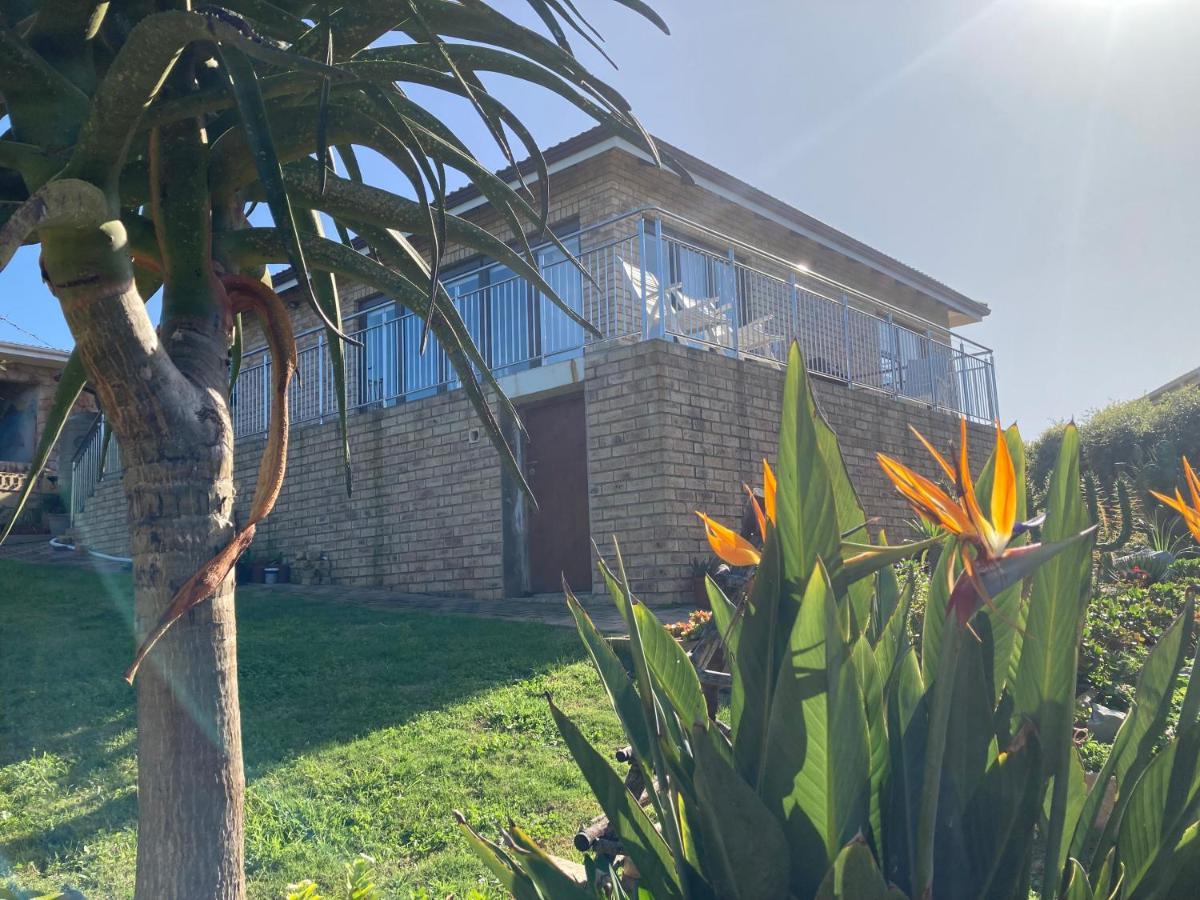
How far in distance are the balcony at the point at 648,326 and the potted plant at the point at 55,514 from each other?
6.66m

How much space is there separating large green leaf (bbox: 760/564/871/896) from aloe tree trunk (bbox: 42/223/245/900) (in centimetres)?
117

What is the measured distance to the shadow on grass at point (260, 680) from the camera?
13.8 ft

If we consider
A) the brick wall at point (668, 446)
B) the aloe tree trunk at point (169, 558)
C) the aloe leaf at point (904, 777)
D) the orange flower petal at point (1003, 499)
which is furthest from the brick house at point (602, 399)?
the orange flower petal at point (1003, 499)

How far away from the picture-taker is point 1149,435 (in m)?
14.3

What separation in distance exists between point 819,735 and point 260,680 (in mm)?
5319

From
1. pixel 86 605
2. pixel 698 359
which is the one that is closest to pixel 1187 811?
pixel 698 359

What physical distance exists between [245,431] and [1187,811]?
46.5 feet

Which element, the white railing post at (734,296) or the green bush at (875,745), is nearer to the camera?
the green bush at (875,745)

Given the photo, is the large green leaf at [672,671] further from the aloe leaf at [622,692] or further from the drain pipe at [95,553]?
the drain pipe at [95,553]

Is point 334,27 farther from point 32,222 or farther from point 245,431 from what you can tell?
point 245,431

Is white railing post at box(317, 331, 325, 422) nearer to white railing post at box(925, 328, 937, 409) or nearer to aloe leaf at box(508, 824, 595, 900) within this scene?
white railing post at box(925, 328, 937, 409)

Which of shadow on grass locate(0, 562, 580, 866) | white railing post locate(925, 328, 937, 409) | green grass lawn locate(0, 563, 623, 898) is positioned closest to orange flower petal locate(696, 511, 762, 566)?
green grass lawn locate(0, 563, 623, 898)

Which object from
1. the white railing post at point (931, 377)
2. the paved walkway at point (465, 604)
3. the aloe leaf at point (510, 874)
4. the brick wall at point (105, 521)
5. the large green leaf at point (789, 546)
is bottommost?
the aloe leaf at point (510, 874)

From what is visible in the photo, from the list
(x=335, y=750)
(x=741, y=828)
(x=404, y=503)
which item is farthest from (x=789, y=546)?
(x=404, y=503)
